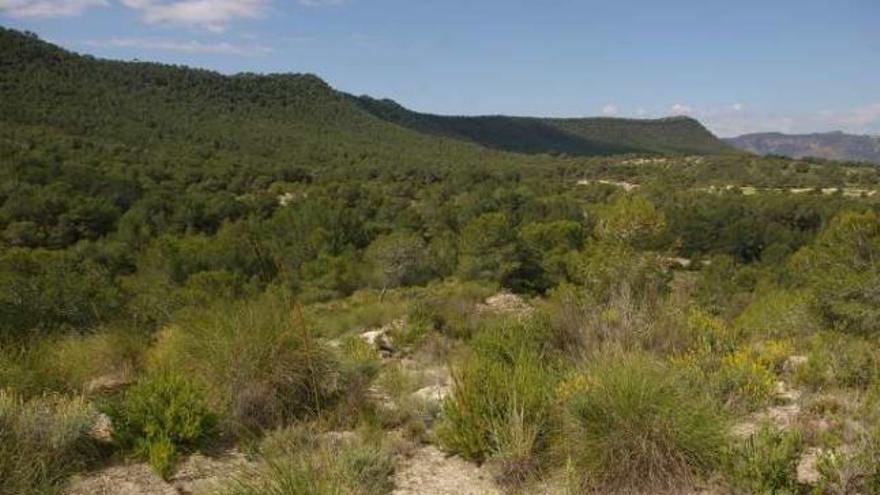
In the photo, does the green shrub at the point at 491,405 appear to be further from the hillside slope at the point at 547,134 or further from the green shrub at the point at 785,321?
the hillside slope at the point at 547,134

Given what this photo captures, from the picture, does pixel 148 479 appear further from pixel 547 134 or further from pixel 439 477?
pixel 547 134

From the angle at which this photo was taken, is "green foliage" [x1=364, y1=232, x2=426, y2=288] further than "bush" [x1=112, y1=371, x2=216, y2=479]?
Yes

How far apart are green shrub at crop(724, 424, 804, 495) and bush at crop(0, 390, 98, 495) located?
3861 millimetres

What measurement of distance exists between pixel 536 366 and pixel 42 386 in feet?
12.4

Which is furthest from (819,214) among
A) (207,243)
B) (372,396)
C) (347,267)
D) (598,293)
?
(372,396)

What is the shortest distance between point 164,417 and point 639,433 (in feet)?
10.4

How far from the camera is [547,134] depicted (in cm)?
18238

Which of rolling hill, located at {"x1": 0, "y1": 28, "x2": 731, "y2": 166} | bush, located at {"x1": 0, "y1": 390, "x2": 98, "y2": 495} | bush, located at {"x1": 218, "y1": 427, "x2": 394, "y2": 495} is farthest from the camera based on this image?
rolling hill, located at {"x1": 0, "y1": 28, "x2": 731, "y2": 166}

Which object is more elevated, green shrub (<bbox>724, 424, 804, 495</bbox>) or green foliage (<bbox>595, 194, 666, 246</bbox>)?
green shrub (<bbox>724, 424, 804, 495</bbox>)

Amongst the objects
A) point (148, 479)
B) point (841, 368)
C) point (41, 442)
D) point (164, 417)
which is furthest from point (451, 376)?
point (841, 368)

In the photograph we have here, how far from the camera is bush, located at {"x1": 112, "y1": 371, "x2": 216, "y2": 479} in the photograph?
15.1ft

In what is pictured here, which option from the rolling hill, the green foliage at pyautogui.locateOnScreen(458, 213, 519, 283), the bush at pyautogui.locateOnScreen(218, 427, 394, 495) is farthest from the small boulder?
the rolling hill

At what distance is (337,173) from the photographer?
77.6 metres

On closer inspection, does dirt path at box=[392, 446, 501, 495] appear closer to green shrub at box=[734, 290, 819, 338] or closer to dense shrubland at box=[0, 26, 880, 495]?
dense shrubland at box=[0, 26, 880, 495]
